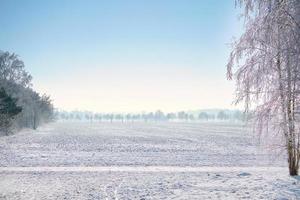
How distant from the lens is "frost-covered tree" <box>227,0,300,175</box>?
456 inches

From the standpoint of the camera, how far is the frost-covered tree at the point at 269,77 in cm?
1159

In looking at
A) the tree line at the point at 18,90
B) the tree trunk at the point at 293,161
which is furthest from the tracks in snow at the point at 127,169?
the tree line at the point at 18,90

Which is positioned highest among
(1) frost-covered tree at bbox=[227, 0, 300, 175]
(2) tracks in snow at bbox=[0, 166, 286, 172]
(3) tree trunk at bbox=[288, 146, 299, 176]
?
(1) frost-covered tree at bbox=[227, 0, 300, 175]

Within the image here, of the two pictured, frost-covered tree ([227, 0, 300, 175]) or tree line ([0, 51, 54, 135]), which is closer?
frost-covered tree ([227, 0, 300, 175])

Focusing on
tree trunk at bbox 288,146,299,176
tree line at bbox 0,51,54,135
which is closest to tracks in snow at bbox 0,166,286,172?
tree trunk at bbox 288,146,299,176

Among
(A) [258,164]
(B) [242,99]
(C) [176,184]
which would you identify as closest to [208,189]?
(C) [176,184]

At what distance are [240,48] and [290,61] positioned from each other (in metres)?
2.99

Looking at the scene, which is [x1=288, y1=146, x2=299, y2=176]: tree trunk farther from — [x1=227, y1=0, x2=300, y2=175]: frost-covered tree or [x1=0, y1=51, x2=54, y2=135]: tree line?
[x1=0, y1=51, x2=54, y2=135]: tree line

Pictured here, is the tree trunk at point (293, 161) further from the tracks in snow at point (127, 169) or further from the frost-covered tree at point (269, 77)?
the tracks in snow at point (127, 169)

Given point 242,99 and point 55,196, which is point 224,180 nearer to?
point 242,99

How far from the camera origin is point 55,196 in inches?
435

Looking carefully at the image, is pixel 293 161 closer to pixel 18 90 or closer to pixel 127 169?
pixel 127 169

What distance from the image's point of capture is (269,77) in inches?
516

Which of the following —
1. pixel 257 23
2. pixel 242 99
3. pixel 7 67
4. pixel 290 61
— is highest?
pixel 7 67
